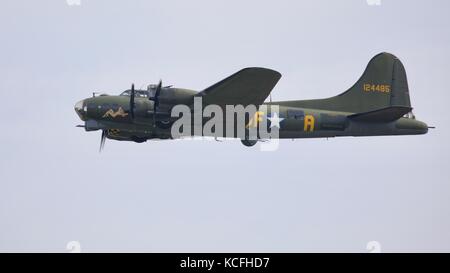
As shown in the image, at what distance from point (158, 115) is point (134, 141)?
3066 millimetres

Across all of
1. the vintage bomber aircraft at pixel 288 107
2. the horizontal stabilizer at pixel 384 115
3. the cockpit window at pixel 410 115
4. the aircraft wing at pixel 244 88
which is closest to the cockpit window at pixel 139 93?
the vintage bomber aircraft at pixel 288 107

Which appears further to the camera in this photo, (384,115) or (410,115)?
(410,115)

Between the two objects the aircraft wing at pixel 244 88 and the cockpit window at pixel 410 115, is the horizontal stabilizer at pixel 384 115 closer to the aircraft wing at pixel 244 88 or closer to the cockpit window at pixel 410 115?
the cockpit window at pixel 410 115

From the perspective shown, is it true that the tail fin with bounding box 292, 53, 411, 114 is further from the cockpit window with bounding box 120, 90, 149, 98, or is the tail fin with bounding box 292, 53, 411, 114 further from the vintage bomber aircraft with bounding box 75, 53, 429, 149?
the cockpit window with bounding box 120, 90, 149, 98

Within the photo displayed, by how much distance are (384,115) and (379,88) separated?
265cm

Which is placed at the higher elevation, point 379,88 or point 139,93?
point 379,88

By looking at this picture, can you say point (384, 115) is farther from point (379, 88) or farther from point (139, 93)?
point (139, 93)

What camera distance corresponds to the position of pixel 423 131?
33.1 m

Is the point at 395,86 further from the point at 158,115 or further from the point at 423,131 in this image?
the point at 158,115

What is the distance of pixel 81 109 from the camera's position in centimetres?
3008

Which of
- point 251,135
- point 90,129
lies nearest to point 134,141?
point 90,129

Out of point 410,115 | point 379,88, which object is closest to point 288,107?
point 379,88

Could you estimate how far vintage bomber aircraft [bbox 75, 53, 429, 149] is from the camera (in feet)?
97.2

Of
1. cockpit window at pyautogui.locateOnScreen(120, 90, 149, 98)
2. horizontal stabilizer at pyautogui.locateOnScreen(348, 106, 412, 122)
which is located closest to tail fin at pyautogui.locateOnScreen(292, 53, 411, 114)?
horizontal stabilizer at pyautogui.locateOnScreen(348, 106, 412, 122)
